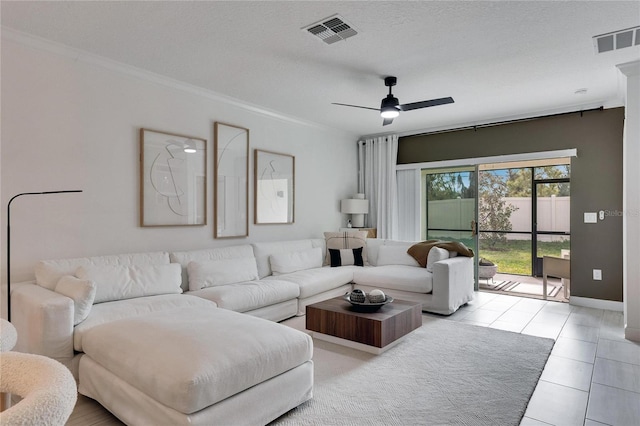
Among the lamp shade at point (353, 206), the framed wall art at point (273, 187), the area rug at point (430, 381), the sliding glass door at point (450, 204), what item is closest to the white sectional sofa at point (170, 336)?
the area rug at point (430, 381)

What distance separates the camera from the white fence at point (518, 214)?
598 centimetres

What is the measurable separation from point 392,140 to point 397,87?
2.41 m

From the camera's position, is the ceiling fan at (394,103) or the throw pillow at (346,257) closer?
the ceiling fan at (394,103)

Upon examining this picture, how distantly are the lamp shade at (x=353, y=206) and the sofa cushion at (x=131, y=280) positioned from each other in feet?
11.3

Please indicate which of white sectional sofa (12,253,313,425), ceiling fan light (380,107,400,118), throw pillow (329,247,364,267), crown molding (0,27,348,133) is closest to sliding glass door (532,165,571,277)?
throw pillow (329,247,364,267)

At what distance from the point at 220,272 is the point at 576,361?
3338 millimetres

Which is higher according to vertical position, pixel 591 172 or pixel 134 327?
pixel 591 172

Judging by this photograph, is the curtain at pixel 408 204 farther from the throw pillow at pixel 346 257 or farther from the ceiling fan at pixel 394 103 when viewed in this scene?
the ceiling fan at pixel 394 103

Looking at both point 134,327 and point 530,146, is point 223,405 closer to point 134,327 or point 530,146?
point 134,327

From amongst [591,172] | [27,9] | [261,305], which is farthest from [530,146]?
[27,9]

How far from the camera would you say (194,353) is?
1909 millimetres

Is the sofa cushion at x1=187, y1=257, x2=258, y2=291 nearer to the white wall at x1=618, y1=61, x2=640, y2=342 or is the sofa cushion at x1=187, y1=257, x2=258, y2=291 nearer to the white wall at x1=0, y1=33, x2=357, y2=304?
the white wall at x1=0, y1=33, x2=357, y2=304

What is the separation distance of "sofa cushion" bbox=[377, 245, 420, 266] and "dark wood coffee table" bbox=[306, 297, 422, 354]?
158cm

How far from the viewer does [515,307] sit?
4.81m
